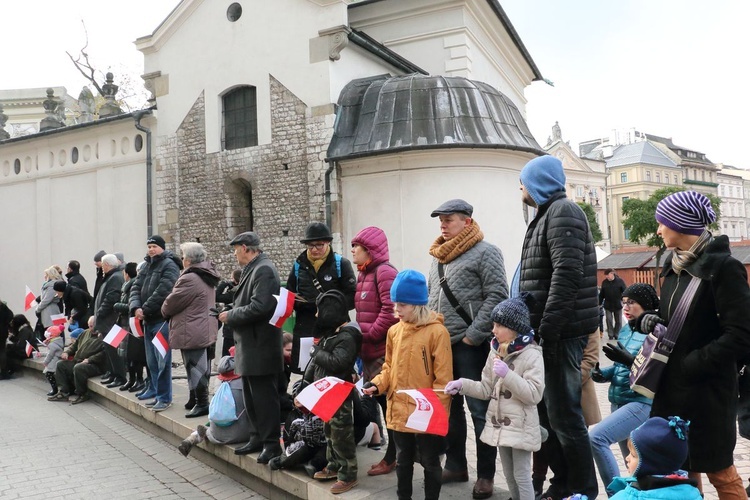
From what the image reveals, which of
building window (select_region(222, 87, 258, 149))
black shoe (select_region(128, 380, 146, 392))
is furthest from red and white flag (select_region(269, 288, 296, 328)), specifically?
building window (select_region(222, 87, 258, 149))

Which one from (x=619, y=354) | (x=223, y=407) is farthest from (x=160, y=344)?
(x=619, y=354)

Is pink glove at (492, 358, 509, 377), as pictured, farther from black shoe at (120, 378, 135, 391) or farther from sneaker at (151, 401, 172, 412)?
black shoe at (120, 378, 135, 391)

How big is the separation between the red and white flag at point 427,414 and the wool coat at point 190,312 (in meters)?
3.56

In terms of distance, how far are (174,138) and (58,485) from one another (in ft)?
37.6

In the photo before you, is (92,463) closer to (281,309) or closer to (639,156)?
(281,309)

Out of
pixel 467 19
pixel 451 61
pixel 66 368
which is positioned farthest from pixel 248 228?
pixel 467 19

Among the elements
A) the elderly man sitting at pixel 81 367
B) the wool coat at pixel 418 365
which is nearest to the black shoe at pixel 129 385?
the elderly man sitting at pixel 81 367

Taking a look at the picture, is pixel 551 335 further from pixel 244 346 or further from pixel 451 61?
pixel 451 61

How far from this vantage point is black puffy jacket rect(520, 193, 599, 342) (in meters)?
3.80

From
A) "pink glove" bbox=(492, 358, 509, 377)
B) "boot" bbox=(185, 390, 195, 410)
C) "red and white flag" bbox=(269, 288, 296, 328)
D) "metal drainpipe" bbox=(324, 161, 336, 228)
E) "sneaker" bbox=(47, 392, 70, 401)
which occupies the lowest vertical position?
"sneaker" bbox=(47, 392, 70, 401)

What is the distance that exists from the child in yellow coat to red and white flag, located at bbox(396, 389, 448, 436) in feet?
0.33

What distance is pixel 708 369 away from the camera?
317 centimetres

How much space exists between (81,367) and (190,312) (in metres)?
4.01

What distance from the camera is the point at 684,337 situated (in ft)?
10.8
